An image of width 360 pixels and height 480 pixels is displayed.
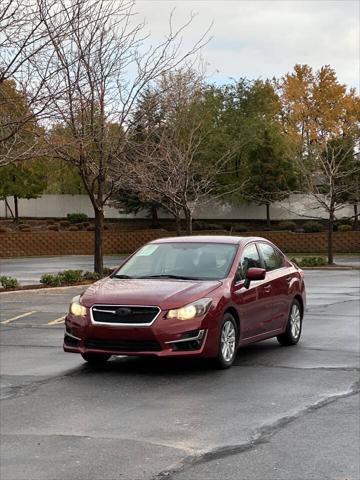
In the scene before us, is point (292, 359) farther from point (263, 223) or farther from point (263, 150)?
point (263, 223)

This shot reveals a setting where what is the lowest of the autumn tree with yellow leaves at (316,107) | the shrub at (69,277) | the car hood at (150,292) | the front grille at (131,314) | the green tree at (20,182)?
the shrub at (69,277)

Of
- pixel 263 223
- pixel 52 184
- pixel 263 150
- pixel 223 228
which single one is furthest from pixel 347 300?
pixel 52 184

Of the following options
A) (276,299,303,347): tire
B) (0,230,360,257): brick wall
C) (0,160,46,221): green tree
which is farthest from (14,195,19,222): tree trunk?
(276,299,303,347): tire

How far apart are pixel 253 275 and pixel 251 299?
36 centimetres


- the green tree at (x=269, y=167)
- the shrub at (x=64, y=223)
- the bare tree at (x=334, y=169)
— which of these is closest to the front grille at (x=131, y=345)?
the bare tree at (x=334, y=169)

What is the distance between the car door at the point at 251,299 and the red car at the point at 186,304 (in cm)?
1

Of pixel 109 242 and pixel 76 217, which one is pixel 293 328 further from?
pixel 76 217

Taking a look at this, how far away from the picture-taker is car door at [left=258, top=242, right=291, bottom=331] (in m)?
10.6

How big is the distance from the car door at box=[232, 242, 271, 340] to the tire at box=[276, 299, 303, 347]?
82cm

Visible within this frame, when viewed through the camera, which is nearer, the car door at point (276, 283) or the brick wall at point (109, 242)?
the car door at point (276, 283)

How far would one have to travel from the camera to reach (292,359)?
10.1 metres

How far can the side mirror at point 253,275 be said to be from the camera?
971 centimetres

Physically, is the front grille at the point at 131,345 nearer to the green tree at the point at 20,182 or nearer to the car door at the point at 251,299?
the car door at the point at 251,299

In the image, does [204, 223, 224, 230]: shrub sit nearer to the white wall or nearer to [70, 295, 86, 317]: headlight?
the white wall
